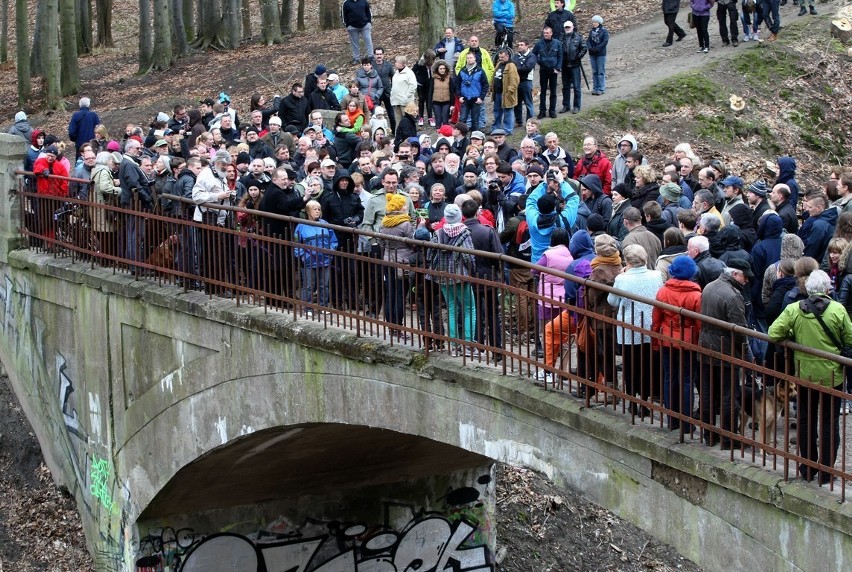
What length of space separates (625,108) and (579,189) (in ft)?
29.5

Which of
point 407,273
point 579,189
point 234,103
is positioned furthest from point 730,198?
point 234,103

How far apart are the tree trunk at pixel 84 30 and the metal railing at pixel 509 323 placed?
2621 centimetres

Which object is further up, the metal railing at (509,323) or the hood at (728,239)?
the hood at (728,239)

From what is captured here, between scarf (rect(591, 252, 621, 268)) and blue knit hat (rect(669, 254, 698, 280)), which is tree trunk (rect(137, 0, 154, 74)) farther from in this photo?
blue knit hat (rect(669, 254, 698, 280))

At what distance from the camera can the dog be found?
8516mm

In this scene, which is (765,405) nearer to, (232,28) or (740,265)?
(740,265)

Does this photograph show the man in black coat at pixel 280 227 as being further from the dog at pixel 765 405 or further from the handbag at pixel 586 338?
the dog at pixel 765 405

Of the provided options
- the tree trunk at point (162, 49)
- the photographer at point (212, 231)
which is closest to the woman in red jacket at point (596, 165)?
the photographer at point (212, 231)

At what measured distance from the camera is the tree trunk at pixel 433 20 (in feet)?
79.2

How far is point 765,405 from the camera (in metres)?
8.59

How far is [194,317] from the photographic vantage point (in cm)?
1471

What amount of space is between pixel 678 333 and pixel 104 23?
36470 millimetres

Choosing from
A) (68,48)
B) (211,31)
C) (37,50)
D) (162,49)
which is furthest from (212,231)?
(37,50)

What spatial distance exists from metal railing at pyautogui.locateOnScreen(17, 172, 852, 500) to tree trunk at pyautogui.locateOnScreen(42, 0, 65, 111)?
49.8ft
